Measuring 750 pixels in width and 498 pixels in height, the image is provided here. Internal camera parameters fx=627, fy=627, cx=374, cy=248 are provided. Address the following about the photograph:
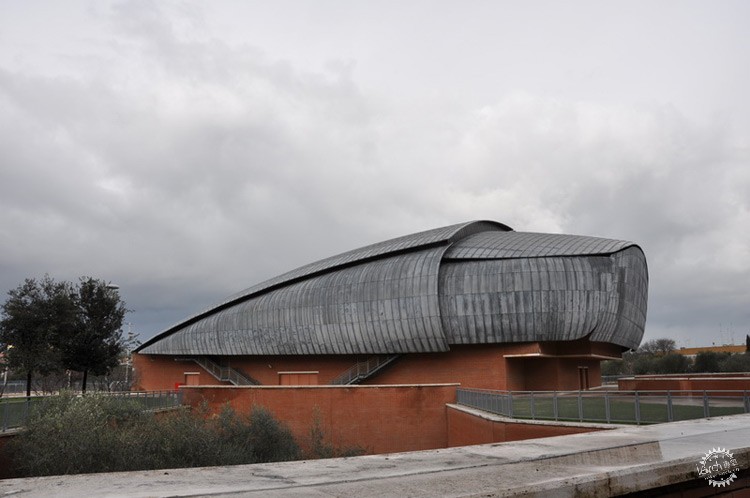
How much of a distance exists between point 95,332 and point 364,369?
735 inches

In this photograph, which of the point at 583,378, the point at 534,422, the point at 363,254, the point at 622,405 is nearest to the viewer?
the point at 622,405

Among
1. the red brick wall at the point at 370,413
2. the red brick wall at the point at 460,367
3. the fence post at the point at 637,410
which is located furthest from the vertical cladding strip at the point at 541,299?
the fence post at the point at 637,410

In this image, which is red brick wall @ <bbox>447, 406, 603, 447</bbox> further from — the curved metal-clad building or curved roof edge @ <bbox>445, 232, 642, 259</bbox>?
curved roof edge @ <bbox>445, 232, 642, 259</bbox>

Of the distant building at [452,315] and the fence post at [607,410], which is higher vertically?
the distant building at [452,315]

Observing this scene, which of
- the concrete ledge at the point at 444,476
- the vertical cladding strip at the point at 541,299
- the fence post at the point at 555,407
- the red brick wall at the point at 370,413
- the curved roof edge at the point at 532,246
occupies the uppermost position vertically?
the curved roof edge at the point at 532,246

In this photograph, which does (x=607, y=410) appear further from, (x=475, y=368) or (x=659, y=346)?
(x=659, y=346)

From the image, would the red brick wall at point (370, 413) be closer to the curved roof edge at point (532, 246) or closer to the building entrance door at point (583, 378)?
the curved roof edge at point (532, 246)

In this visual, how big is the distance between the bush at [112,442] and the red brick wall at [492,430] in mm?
7781

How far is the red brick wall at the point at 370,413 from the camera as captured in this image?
33188mm

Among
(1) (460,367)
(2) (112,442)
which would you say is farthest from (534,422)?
(1) (460,367)

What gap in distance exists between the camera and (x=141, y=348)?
57.2 m

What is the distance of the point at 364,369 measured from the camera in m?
46.2

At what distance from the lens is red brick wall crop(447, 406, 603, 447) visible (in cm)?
1933

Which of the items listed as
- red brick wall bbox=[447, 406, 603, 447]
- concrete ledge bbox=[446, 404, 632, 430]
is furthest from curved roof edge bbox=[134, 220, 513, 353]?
concrete ledge bbox=[446, 404, 632, 430]
